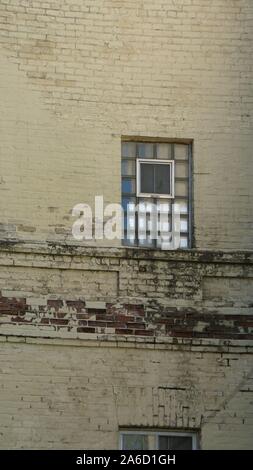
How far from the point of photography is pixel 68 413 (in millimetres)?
18938

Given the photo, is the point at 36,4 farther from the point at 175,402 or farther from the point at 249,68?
the point at 175,402

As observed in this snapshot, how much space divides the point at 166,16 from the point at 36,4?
1645 mm

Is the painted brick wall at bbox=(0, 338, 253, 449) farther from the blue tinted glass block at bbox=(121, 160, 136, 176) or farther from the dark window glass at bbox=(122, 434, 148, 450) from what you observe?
the blue tinted glass block at bbox=(121, 160, 136, 176)

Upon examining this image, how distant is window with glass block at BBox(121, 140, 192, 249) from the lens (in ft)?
65.6

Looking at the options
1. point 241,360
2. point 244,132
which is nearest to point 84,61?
point 244,132

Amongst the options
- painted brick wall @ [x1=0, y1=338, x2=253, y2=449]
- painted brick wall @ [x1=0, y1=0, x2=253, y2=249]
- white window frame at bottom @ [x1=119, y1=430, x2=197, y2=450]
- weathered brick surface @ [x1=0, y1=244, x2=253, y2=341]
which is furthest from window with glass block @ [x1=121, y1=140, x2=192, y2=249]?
white window frame at bottom @ [x1=119, y1=430, x2=197, y2=450]

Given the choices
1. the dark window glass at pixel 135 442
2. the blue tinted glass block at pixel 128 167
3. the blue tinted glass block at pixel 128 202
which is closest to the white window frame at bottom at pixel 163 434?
the dark window glass at pixel 135 442

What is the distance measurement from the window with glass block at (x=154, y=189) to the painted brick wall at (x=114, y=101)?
20cm

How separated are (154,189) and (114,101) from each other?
3.92 ft

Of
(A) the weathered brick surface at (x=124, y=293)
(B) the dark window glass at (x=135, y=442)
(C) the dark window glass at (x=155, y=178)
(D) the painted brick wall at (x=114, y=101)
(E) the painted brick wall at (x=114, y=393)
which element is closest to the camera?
(E) the painted brick wall at (x=114, y=393)

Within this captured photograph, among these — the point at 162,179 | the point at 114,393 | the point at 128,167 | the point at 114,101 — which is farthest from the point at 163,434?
the point at 114,101

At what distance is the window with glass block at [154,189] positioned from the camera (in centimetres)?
2000

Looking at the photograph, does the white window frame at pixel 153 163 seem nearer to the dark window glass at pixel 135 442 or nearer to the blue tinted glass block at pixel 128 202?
the blue tinted glass block at pixel 128 202
